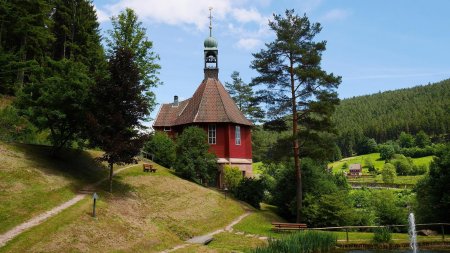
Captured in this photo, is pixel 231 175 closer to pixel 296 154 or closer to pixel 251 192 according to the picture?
pixel 251 192

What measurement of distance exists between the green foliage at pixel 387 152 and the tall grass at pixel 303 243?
4671 inches

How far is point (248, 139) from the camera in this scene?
Result: 42.1 m

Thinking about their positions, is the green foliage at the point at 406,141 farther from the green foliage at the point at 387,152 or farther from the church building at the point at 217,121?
the church building at the point at 217,121

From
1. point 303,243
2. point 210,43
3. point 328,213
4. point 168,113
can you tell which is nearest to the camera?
point 303,243

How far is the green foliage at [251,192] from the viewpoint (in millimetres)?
33188

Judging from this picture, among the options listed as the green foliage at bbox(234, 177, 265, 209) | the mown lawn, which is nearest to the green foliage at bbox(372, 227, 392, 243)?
the mown lawn

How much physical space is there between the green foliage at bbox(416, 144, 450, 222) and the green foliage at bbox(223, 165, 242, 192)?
1541 cm

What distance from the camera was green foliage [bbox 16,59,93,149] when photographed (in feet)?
82.3

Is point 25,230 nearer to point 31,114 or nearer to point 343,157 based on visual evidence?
point 31,114

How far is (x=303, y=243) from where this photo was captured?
18047mm

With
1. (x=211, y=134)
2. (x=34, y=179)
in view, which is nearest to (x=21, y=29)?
(x=211, y=134)

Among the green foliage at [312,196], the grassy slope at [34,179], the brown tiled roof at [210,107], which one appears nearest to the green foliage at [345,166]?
the brown tiled roof at [210,107]

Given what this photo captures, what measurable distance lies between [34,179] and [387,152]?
12546 cm


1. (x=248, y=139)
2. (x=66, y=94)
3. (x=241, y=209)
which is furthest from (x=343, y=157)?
(x=66, y=94)
